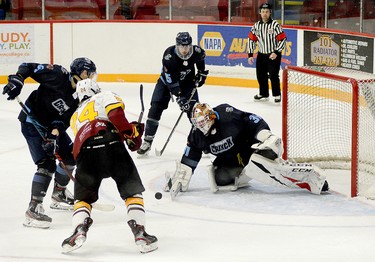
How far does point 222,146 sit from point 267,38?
13.8 feet

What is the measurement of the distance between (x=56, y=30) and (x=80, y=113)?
6.64m

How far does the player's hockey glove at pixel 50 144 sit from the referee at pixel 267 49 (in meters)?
4.86

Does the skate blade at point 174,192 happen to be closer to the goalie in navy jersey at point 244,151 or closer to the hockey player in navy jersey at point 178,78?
the goalie in navy jersey at point 244,151

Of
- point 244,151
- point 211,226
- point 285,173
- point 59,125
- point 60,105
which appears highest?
point 60,105

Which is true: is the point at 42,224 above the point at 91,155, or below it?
below

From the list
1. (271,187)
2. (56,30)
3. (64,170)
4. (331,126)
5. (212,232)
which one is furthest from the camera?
(56,30)

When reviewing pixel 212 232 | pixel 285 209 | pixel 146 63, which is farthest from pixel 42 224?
pixel 146 63

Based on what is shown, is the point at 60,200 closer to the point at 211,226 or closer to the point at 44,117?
the point at 44,117

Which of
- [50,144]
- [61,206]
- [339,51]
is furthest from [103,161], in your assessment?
[339,51]

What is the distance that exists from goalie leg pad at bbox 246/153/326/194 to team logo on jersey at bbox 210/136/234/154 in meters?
0.17

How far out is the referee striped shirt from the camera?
10.3 metres

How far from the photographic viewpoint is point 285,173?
6352mm

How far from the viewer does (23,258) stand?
201 inches

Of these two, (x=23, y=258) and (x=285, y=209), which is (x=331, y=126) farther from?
(x=23, y=258)
